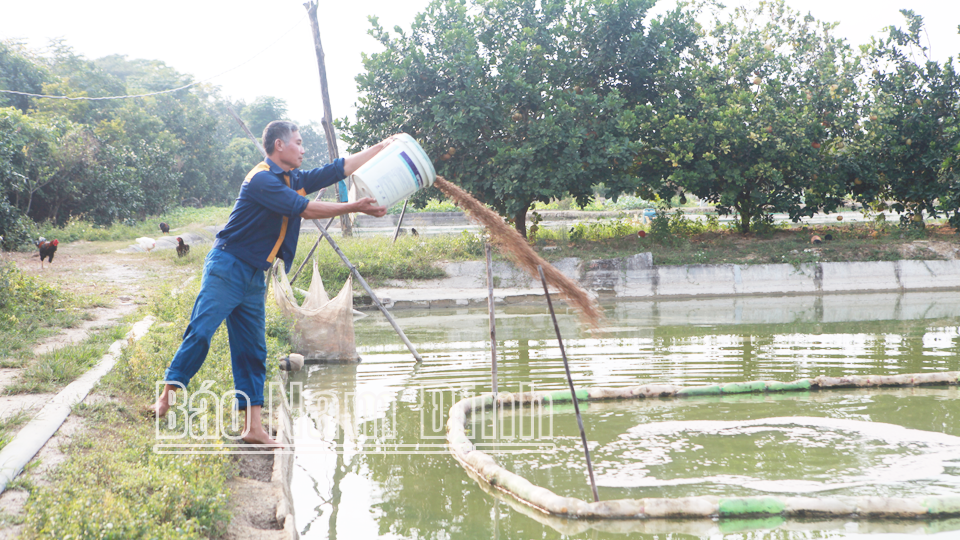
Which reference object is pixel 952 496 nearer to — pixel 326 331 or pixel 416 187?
pixel 416 187

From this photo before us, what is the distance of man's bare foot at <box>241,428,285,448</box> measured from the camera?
3.95m

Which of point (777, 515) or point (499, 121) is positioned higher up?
point (499, 121)

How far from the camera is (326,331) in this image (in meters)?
7.32

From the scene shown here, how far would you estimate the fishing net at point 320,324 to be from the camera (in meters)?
7.26

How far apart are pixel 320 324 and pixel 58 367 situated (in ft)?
9.78

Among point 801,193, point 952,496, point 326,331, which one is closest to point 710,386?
point 952,496

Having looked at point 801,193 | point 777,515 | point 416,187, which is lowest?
point 777,515

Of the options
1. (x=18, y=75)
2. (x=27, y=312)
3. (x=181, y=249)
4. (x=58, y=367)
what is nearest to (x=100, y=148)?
(x=18, y=75)

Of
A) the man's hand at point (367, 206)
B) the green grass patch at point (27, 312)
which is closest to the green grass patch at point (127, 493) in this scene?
the man's hand at point (367, 206)

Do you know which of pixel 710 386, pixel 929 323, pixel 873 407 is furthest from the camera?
pixel 929 323

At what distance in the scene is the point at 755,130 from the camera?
13.5 metres

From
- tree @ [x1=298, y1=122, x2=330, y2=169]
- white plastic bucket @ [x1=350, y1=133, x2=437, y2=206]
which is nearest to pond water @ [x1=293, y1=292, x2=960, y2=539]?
white plastic bucket @ [x1=350, y1=133, x2=437, y2=206]

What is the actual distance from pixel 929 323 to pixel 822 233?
565cm

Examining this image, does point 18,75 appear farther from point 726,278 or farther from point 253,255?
point 253,255
